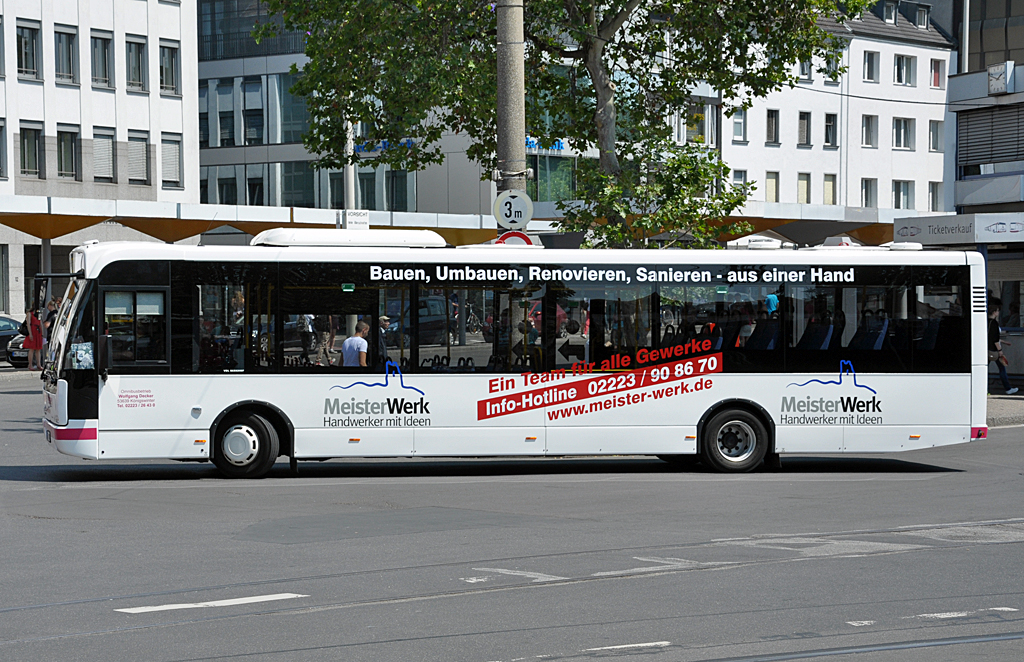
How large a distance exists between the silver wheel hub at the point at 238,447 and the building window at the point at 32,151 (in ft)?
123

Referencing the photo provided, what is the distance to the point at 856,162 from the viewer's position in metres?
70.3

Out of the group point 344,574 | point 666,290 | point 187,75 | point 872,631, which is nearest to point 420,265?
point 666,290

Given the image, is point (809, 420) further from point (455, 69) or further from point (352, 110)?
point (352, 110)

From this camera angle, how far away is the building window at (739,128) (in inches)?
2618

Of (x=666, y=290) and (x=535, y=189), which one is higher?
(x=535, y=189)

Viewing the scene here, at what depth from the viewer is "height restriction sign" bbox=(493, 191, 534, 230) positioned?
16188mm

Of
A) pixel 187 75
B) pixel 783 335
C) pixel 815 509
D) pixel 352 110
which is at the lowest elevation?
pixel 815 509

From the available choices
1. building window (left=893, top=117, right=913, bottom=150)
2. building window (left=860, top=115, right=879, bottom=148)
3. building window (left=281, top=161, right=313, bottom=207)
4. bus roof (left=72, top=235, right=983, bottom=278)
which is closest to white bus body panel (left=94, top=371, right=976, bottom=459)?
bus roof (left=72, top=235, right=983, bottom=278)

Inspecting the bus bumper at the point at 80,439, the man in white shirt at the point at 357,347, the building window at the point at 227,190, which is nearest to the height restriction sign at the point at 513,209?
the man in white shirt at the point at 357,347

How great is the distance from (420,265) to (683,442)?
339 centimetres

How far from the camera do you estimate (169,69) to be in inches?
2089

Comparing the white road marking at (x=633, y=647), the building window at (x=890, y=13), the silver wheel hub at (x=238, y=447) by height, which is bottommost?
the white road marking at (x=633, y=647)

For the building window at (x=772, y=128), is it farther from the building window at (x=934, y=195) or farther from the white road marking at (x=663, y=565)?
the white road marking at (x=663, y=565)

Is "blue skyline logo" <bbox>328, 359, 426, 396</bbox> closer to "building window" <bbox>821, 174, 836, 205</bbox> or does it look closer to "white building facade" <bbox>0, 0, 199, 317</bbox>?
"white building facade" <bbox>0, 0, 199, 317</bbox>
